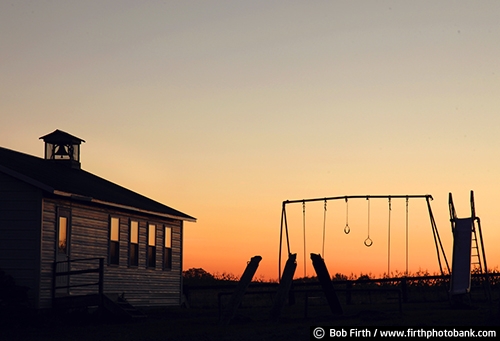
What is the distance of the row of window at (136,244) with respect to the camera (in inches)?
1303

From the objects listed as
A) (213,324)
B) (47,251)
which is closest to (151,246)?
(47,251)

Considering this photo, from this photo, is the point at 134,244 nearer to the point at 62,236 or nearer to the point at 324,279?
the point at 62,236

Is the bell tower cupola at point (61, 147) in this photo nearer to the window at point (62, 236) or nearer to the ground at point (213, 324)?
the window at point (62, 236)

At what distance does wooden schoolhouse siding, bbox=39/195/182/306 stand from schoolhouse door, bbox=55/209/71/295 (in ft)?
0.72

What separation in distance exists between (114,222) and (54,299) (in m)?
5.39

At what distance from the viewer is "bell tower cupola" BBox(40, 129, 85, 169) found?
39.1m

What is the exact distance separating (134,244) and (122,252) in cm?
113

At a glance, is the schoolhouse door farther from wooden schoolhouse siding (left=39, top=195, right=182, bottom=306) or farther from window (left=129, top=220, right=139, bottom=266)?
window (left=129, top=220, right=139, bottom=266)

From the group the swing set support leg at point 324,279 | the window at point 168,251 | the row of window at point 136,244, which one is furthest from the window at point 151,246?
the swing set support leg at point 324,279

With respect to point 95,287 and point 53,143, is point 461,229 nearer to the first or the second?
point 95,287

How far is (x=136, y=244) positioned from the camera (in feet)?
115

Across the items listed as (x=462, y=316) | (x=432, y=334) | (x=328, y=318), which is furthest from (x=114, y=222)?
(x=432, y=334)

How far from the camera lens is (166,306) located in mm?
37688

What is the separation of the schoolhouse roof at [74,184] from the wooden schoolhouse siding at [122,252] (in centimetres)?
50
